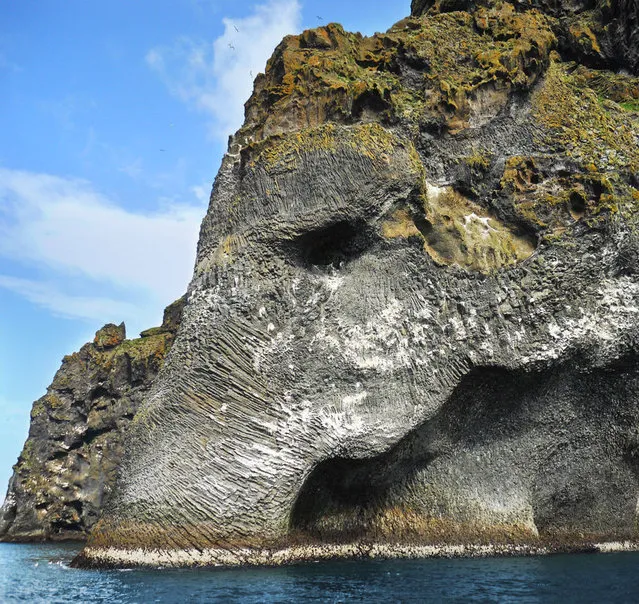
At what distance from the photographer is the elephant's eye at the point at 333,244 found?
1852 cm

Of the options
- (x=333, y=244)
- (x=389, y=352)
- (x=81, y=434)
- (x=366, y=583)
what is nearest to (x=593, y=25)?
(x=333, y=244)

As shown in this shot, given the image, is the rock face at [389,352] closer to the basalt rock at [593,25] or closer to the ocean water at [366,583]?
the ocean water at [366,583]

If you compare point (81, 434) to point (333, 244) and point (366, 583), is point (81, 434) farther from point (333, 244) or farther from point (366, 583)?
point (366, 583)

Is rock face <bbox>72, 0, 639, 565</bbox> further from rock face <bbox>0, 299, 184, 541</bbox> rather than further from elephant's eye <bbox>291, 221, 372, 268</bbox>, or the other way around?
rock face <bbox>0, 299, 184, 541</bbox>

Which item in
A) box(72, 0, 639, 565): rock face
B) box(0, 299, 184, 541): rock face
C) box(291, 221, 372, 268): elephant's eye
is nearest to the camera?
box(72, 0, 639, 565): rock face

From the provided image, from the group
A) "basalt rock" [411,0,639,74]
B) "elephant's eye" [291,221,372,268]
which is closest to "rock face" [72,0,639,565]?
"elephant's eye" [291,221,372,268]

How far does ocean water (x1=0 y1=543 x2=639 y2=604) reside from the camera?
11172mm

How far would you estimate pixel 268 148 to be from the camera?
19.5 metres

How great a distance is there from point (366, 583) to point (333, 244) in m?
9.68

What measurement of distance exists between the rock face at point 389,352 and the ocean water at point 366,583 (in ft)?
4.71

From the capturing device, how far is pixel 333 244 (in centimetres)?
1905

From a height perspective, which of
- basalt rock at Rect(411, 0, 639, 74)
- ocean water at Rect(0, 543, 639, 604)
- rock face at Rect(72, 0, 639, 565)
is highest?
basalt rock at Rect(411, 0, 639, 74)

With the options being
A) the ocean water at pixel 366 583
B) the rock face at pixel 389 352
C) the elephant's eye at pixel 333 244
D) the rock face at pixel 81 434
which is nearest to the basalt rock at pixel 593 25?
the rock face at pixel 389 352

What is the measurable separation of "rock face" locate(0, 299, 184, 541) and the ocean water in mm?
25333
